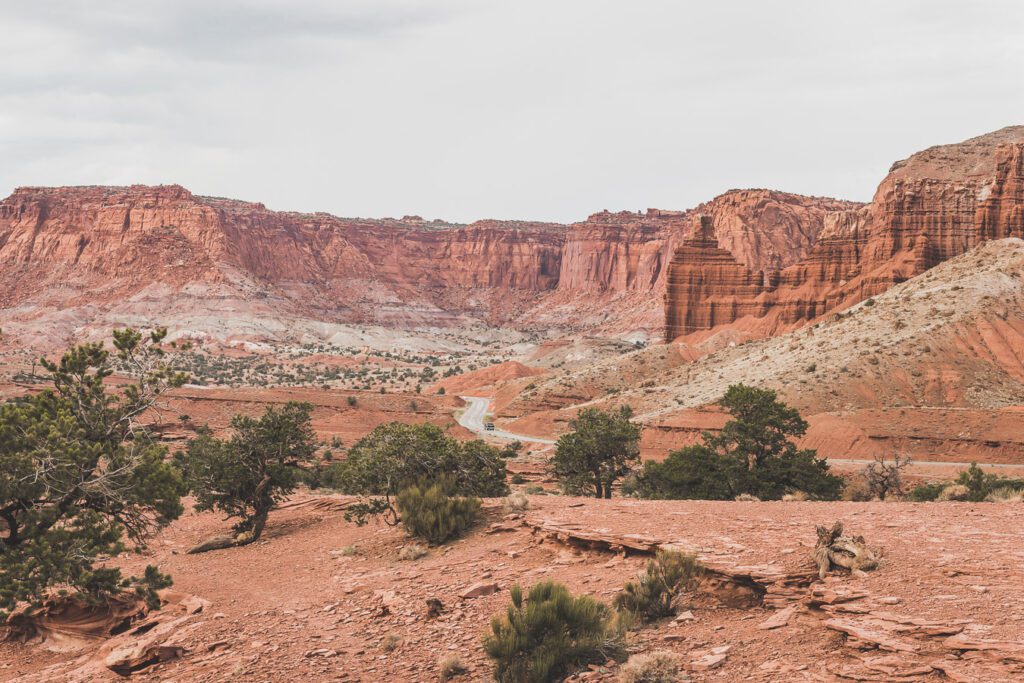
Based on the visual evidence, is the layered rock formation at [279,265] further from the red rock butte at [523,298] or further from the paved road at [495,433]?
the paved road at [495,433]

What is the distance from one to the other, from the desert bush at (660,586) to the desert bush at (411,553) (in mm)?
5096

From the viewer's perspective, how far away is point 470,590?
448 inches

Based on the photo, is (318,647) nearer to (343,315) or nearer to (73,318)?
(73,318)

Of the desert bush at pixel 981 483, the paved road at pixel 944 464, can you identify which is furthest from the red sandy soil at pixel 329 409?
the desert bush at pixel 981 483

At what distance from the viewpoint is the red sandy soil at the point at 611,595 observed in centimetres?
771

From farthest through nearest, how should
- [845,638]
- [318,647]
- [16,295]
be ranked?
[16,295]
[318,647]
[845,638]

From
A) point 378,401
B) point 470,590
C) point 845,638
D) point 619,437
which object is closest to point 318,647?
point 470,590

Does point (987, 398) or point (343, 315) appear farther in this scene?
point (343, 315)

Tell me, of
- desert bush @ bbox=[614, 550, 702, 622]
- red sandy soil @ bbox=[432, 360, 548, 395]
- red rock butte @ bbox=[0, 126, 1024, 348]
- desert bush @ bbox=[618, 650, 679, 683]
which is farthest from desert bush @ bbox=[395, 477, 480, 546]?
red sandy soil @ bbox=[432, 360, 548, 395]

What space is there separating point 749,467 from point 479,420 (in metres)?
42.3

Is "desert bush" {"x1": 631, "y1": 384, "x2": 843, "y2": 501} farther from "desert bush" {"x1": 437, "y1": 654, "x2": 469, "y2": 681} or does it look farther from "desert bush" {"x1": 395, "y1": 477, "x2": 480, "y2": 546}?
"desert bush" {"x1": 437, "y1": 654, "x2": 469, "y2": 681}

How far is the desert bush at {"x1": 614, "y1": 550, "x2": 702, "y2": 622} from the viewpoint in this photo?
952cm

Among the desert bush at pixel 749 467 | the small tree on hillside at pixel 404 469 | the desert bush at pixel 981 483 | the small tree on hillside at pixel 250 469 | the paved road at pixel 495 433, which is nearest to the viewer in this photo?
the small tree on hillside at pixel 404 469

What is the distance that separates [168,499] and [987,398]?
48.2 m
